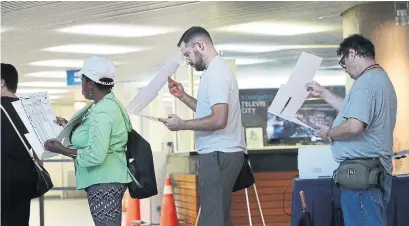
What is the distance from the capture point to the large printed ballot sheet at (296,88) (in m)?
4.03

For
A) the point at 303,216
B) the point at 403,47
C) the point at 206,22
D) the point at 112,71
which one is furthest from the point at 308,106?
the point at 112,71

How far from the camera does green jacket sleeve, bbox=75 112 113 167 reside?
11.0 feet

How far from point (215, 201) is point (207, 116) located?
0.43 metres

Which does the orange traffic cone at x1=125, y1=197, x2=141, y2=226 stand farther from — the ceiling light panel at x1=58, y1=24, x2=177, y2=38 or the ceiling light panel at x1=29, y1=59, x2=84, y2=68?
the ceiling light panel at x1=29, y1=59, x2=84, y2=68

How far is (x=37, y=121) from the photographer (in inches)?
152

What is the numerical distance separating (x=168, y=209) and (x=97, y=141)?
16.1 ft

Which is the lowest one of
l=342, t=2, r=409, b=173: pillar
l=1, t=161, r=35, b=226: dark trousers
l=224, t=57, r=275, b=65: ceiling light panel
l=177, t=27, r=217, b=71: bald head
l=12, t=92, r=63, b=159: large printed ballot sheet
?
l=1, t=161, r=35, b=226: dark trousers

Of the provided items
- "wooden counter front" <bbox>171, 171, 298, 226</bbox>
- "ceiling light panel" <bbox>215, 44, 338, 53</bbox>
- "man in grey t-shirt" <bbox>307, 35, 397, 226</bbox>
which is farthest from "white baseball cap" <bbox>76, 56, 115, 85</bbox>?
"ceiling light panel" <bbox>215, 44, 338, 53</bbox>

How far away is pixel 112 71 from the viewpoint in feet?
11.6

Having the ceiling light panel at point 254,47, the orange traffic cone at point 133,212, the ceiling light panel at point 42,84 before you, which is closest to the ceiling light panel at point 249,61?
the ceiling light panel at point 254,47

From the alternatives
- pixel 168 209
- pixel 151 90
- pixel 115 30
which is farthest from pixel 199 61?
pixel 115 30

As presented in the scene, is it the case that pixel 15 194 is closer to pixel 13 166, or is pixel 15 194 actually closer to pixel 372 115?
pixel 13 166

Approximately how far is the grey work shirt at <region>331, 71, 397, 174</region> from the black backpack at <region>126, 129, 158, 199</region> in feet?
3.24

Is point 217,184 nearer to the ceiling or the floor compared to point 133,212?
nearer to the ceiling
